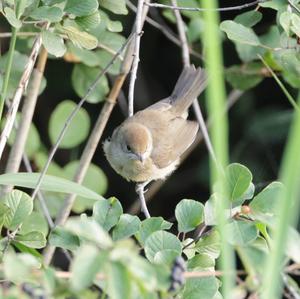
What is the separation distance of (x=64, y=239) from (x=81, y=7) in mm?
752

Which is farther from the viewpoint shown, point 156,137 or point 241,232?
point 156,137

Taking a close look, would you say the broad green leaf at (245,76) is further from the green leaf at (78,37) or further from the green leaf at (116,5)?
the green leaf at (78,37)

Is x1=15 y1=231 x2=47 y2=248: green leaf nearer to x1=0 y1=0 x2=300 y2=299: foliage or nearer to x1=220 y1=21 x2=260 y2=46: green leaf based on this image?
x1=0 y1=0 x2=300 y2=299: foliage

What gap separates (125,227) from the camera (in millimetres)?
1688

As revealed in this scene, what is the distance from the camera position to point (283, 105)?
4.55 metres

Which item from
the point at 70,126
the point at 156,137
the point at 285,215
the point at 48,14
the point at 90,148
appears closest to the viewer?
the point at 285,215

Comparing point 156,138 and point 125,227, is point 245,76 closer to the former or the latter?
point 156,138

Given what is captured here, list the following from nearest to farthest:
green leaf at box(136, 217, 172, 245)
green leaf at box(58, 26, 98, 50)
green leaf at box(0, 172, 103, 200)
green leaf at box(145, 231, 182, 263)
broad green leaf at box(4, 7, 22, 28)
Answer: green leaf at box(145, 231, 182, 263) → green leaf at box(136, 217, 172, 245) → green leaf at box(0, 172, 103, 200) → broad green leaf at box(4, 7, 22, 28) → green leaf at box(58, 26, 98, 50)

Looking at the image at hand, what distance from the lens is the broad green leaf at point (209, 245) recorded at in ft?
5.88

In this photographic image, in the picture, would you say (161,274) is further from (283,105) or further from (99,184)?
(283,105)

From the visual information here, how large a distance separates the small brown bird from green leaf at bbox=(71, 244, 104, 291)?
2.04 meters

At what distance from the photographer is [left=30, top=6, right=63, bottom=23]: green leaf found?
6.65 ft

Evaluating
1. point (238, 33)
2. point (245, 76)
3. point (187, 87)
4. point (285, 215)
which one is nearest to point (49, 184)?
point (238, 33)

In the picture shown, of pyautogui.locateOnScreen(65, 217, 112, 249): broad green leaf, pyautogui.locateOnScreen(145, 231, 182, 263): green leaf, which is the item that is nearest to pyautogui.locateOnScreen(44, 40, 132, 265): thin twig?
pyautogui.locateOnScreen(145, 231, 182, 263): green leaf
